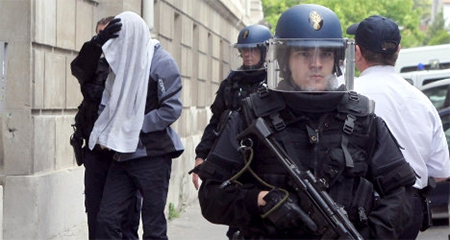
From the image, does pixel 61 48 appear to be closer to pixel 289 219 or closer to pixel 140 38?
pixel 140 38

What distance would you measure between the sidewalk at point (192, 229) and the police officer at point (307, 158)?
6.70m

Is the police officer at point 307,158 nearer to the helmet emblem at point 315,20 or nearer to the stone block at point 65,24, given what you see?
the helmet emblem at point 315,20

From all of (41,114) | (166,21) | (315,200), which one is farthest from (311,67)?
(166,21)

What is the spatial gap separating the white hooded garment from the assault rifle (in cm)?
285

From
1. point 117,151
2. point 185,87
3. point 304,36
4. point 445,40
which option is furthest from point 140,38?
point 445,40

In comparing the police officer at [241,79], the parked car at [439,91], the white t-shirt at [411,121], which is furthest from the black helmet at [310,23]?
the parked car at [439,91]

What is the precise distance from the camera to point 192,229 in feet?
37.0

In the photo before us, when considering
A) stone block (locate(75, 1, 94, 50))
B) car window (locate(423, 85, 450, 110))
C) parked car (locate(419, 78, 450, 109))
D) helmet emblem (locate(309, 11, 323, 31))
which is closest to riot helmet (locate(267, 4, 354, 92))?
helmet emblem (locate(309, 11, 323, 31))

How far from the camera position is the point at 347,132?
3908 millimetres

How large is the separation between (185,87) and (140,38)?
7551mm

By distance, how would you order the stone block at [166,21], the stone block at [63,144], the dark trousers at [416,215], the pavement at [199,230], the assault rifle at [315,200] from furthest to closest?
the stone block at [166,21] → the pavement at [199,230] → the stone block at [63,144] → the dark trousers at [416,215] → the assault rifle at [315,200]

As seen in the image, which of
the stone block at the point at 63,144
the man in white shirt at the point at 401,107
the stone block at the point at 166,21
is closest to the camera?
the man in white shirt at the point at 401,107

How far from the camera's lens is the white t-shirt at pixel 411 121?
523 cm

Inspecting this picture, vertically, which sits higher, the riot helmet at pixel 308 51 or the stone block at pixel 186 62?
the stone block at pixel 186 62
